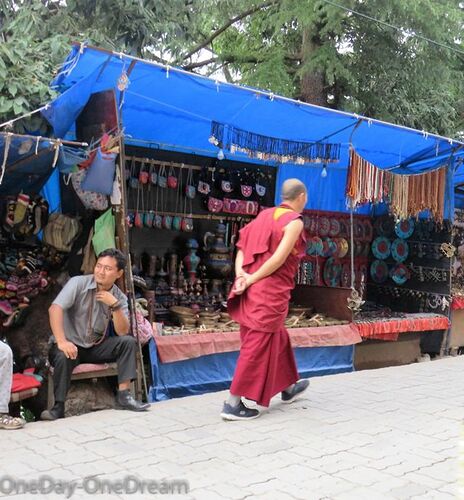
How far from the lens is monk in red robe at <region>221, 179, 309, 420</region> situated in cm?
392

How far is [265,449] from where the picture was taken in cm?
340

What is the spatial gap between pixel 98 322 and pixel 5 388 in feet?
2.62

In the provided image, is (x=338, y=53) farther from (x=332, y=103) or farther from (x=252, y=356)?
(x=252, y=356)

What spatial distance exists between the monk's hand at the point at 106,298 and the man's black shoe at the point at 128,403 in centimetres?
65

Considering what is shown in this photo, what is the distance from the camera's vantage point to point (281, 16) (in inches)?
324

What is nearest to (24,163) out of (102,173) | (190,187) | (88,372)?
(102,173)

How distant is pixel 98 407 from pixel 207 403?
A: 31.3 inches

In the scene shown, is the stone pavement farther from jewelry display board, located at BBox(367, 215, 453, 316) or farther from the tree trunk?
the tree trunk

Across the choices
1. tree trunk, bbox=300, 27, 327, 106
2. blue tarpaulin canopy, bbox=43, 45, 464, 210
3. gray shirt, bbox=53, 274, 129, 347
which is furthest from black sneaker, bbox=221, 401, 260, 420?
tree trunk, bbox=300, 27, 327, 106

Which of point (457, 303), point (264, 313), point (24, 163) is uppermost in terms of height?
point (24, 163)

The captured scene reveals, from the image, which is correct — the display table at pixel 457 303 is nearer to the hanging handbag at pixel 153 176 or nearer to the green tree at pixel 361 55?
the green tree at pixel 361 55

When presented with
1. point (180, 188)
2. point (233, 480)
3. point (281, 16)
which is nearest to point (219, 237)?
point (180, 188)

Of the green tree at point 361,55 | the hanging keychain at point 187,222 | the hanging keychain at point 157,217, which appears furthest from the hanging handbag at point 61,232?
the green tree at point 361,55

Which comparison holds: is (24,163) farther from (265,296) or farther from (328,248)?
(328,248)
